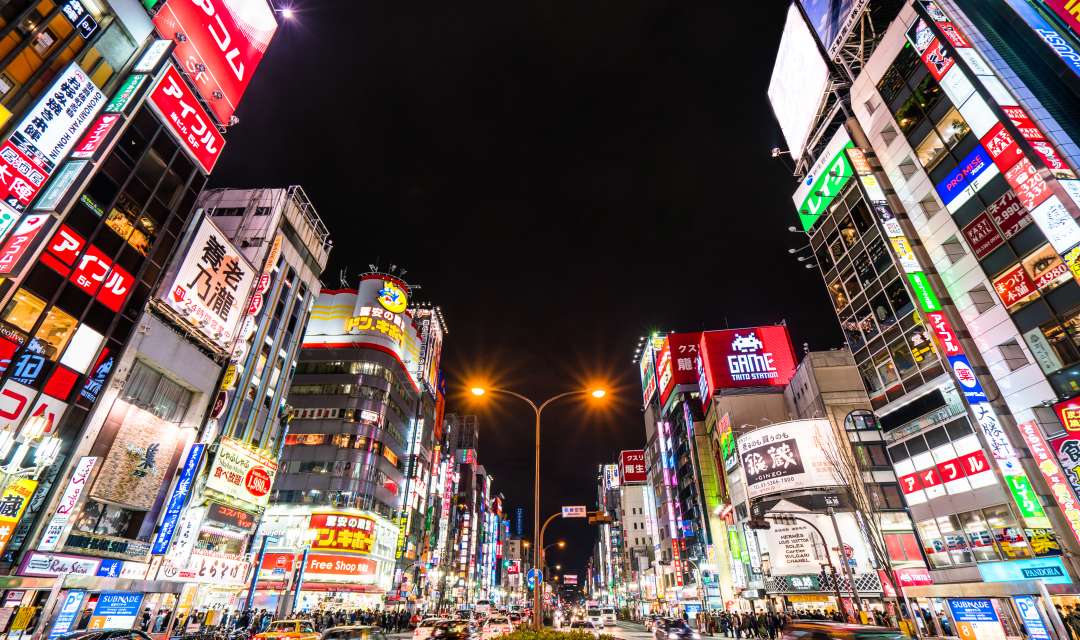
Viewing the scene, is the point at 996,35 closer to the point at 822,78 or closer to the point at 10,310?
the point at 822,78

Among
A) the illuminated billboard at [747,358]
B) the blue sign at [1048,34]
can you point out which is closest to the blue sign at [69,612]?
the blue sign at [1048,34]

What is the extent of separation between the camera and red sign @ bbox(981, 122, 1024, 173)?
22.0 m

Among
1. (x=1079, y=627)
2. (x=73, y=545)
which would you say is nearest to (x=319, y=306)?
(x=73, y=545)

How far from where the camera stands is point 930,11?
27156 mm

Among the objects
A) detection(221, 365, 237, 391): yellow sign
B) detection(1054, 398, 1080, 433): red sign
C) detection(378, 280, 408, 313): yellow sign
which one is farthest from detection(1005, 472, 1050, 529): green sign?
detection(378, 280, 408, 313): yellow sign

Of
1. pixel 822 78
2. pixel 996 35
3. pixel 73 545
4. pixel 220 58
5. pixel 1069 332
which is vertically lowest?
pixel 73 545


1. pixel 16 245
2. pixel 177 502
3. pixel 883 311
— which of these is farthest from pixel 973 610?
pixel 16 245

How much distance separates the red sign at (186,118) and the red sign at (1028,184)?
44003 mm

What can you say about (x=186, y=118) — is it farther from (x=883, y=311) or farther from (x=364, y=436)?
(x=883, y=311)

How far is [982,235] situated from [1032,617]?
18.2m

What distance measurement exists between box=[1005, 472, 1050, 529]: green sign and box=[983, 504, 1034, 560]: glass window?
6.68 ft

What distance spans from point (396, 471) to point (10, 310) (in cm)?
5113

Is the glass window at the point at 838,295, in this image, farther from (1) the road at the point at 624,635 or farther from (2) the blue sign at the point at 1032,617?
(1) the road at the point at 624,635

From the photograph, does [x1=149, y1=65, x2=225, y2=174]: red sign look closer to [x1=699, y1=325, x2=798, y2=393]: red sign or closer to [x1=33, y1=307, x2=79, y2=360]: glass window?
[x1=33, y1=307, x2=79, y2=360]: glass window
